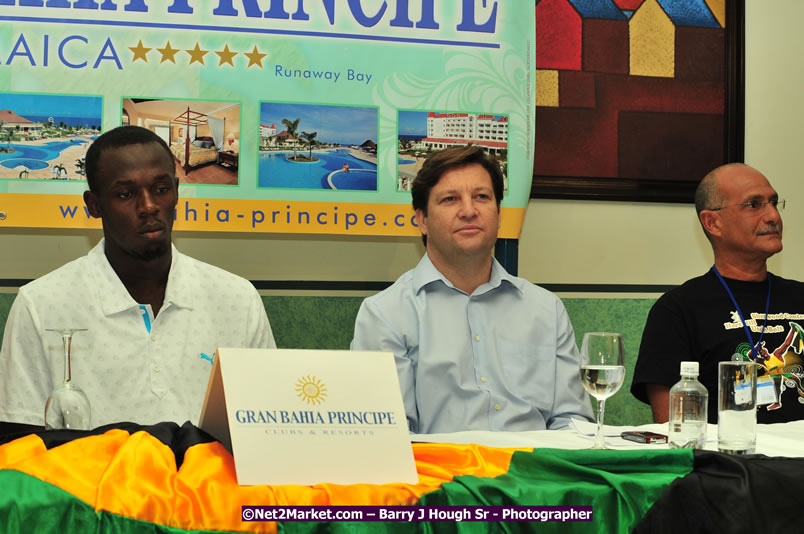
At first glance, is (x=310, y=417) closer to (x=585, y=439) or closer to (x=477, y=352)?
(x=585, y=439)

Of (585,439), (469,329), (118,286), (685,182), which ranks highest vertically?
(685,182)

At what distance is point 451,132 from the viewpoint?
2.87 meters

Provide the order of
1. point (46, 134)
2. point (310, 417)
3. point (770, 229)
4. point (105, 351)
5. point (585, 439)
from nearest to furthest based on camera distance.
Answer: point (310, 417) → point (585, 439) → point (105, 351) → point (770, 229) → point (46, 134)

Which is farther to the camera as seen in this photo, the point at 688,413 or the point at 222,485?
the point at 688,413

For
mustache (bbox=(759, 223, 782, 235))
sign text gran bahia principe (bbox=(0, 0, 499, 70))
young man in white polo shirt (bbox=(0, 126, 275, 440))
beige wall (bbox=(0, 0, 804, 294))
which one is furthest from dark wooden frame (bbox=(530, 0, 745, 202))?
young man in white polo shirt (bbox=(0, 126, 275, 440))

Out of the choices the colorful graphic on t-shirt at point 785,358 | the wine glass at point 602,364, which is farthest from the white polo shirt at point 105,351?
the colorful graphic on t-shirt at point 785,358

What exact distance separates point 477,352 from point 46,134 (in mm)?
1534

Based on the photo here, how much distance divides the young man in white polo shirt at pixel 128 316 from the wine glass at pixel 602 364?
45.0 inches

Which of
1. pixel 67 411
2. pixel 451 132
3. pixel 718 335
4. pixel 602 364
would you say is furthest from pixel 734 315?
pixel 67 411

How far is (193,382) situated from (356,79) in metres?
1.18

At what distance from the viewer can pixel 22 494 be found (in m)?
1.07

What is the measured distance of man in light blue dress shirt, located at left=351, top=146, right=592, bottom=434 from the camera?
223cm

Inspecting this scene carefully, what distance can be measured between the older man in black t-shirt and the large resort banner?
0.64 metres

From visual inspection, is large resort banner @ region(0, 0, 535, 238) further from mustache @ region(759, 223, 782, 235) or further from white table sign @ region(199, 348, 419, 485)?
white table sign @ region(199, 348, 419, 485)
